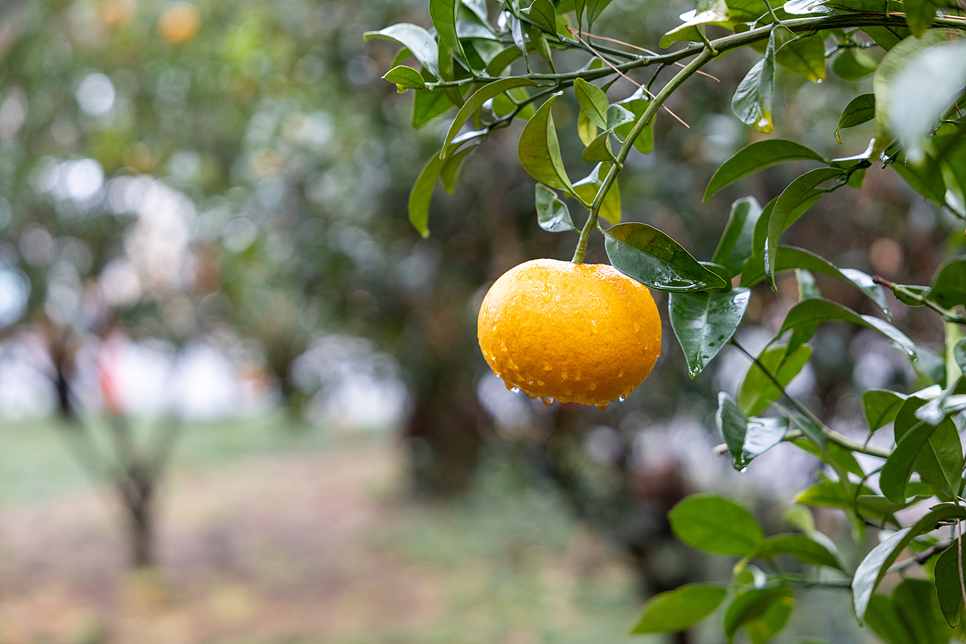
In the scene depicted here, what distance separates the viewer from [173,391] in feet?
11.9

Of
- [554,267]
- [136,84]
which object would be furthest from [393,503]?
[554,267]

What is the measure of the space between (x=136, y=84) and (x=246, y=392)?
466cm

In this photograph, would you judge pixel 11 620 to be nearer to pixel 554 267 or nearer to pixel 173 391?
pixel 173 391

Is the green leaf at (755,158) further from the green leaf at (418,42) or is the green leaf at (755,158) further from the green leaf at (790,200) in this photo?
the green leaf at (418,42)

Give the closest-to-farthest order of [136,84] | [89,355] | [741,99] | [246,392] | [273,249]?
[741,99]
[273,249]
[136,84]
[89,355]
[246,392]

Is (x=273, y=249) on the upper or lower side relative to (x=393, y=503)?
upper

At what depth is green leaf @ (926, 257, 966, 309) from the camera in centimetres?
45

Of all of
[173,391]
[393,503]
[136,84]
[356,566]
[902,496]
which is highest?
[902,496]

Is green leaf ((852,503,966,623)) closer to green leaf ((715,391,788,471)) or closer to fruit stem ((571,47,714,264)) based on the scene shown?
green leaf ((715,391,788,471))

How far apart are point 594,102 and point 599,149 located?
0.12 feet

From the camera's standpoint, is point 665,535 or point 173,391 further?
point 173,391

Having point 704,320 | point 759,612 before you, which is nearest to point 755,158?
point 704,320

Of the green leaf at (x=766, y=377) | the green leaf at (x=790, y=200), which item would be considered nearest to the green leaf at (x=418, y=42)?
the green leaf at (x=790, y=200)

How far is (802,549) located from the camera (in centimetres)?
56
